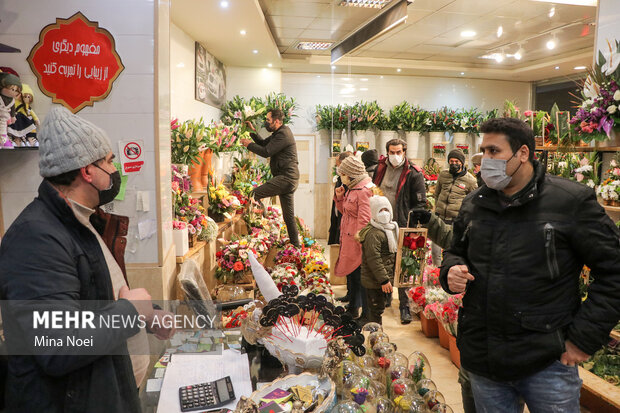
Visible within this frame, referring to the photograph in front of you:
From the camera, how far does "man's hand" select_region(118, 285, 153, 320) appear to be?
1268mm

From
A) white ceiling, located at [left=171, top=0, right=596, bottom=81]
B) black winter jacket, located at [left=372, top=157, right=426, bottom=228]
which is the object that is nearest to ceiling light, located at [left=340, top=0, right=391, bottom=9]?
white ceiling, located at [left=171, top=0, right=596, bottom=81]

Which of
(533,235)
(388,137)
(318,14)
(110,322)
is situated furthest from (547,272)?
(388,137)

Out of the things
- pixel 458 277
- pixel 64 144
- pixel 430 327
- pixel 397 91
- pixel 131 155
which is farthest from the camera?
pixel 397 91

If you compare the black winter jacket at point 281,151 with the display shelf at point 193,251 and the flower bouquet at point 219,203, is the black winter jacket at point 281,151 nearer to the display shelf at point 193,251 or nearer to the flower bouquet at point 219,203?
the flower bouquet at point 219,203

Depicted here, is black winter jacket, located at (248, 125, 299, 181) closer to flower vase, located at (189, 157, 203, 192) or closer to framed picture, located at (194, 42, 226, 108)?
flower vase, located at (189, 157, 203, 192)

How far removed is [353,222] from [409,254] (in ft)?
3.52

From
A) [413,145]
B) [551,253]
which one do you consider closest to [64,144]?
[551,253]

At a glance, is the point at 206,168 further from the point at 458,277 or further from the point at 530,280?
the point at 530,280

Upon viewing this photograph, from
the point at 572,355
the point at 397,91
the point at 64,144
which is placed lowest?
the point at 572,355

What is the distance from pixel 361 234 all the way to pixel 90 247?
258cm

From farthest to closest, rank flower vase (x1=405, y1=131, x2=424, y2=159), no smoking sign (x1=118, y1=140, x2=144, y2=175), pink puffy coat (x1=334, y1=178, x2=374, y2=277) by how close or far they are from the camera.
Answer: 1. flower vase (x1=405, y1=131, x2=424, y2=159)
2. pink puffy coat (x1=334, y1=178, x2=374, y2=277)
3. no smoking sign (x1=118, y1=140, x2=144, y2=175)

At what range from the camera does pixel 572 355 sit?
1597 millimetres

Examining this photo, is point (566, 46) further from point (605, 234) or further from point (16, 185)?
point (16, 185)

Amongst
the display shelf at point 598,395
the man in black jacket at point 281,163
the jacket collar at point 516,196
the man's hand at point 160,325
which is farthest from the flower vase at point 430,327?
the man's hand at point 160,325
